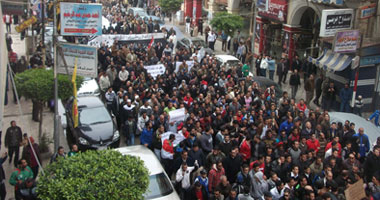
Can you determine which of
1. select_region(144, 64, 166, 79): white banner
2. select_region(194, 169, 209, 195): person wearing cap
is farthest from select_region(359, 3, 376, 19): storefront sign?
select_region(194, 169, 209, 195): person wearing cap

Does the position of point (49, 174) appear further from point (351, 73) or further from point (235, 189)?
point (351, 73)

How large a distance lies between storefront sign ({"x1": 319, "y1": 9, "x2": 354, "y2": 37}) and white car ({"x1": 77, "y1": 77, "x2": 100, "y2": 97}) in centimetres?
964

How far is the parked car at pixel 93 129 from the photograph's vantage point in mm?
14070

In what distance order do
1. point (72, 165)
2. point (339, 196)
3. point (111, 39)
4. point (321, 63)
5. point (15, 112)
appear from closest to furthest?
point (72, 165) → point (339, 196) → point (15, 112) → point (321, 63) → point (111, 39)

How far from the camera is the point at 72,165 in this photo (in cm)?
836

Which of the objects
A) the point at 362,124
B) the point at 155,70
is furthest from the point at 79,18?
the point at 362,124

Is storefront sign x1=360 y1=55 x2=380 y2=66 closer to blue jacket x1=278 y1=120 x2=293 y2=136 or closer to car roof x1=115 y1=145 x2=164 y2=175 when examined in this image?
blue jacket x1=278 y1=120 x2=293 y2=136

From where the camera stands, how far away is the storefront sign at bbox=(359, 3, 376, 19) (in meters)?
19.4

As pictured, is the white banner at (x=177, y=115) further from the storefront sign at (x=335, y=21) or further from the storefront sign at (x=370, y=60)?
the storefront sign at (x=370, y=60)

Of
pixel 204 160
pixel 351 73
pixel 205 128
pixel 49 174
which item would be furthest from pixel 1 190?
pixel 351 73

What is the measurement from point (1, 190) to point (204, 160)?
4.79m

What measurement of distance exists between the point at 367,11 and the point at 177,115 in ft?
33.3

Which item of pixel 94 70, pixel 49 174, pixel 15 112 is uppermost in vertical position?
pixel 94 70

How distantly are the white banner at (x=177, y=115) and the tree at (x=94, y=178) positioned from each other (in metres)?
5.23
